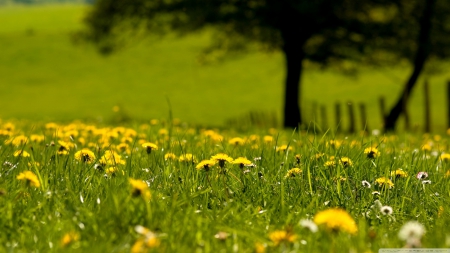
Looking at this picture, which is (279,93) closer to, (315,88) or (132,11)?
(315,88)

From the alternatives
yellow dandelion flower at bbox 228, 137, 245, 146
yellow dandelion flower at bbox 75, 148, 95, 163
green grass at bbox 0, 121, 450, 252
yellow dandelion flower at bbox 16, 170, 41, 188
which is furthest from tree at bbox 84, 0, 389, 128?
yellow dandelion flower at bbox 16, 170, 41, 188

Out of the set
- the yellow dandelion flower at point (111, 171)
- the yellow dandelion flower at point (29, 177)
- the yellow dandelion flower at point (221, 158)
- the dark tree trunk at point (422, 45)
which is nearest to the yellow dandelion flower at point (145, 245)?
the yellow dandelion flower at point (29, 177)

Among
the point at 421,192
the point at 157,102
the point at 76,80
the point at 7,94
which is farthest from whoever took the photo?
the point at 76,80

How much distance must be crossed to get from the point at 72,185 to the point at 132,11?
15296mm

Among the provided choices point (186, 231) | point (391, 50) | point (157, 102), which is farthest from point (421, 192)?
point (157, 102)

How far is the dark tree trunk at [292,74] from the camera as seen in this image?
1788 cm

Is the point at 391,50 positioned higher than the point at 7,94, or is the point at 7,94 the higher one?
the point at 391,50

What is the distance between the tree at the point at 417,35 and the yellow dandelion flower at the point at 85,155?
13.2 metres

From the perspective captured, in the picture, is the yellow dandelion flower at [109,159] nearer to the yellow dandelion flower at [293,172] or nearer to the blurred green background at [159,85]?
the yellow dandelion flower at [293,172]

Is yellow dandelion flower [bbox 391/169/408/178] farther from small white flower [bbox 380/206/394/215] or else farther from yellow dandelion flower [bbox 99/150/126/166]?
yellow dandelion flower [bbox 99/150/126/166]

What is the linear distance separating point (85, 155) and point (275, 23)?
14.4 meters

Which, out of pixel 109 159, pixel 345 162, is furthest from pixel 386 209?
pixel 109 159

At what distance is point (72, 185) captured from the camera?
297cm

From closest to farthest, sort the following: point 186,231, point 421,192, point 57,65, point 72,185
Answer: point 186,231 → point 72,185 → point 421,192 → point 57,65
